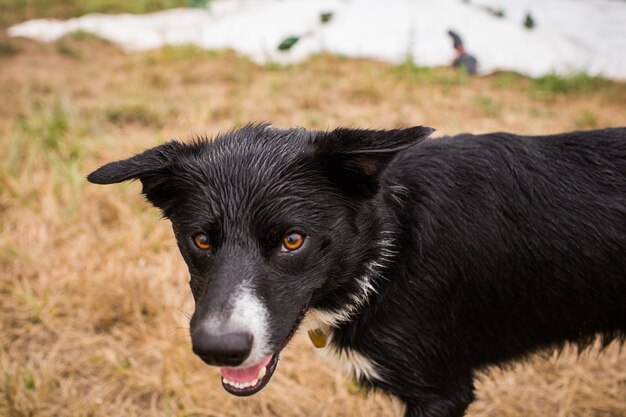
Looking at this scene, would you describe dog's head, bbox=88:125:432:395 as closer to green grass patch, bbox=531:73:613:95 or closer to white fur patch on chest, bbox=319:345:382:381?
white fur patch on chest, bbox=319:345:382:381

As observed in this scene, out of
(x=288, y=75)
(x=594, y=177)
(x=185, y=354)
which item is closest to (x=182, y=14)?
(x=288, y=75)

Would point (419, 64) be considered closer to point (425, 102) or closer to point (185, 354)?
point (425, 102)

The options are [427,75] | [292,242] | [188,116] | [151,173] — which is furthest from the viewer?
[427,75]

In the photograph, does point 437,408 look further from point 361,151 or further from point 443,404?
point 361,151

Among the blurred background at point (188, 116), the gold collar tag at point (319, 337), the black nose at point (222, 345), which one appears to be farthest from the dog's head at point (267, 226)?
the blurred background at point (188, 116)

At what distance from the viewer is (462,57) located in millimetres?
6785

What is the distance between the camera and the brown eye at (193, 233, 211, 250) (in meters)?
1.81

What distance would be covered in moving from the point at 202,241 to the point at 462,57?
5988mm

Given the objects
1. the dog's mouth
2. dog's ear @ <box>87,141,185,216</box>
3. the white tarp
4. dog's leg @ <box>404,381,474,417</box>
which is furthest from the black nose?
the white tarp

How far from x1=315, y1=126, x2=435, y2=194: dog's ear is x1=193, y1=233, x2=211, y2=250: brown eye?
1.71 feet

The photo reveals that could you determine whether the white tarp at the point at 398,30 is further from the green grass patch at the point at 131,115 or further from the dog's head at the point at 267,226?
the dog's head at the point at 267,226

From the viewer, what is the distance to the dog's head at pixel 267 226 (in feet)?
5.29

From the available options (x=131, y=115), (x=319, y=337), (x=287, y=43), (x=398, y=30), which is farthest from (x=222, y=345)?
(x=398, y=30)

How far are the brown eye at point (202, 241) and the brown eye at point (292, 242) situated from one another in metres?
0.28
